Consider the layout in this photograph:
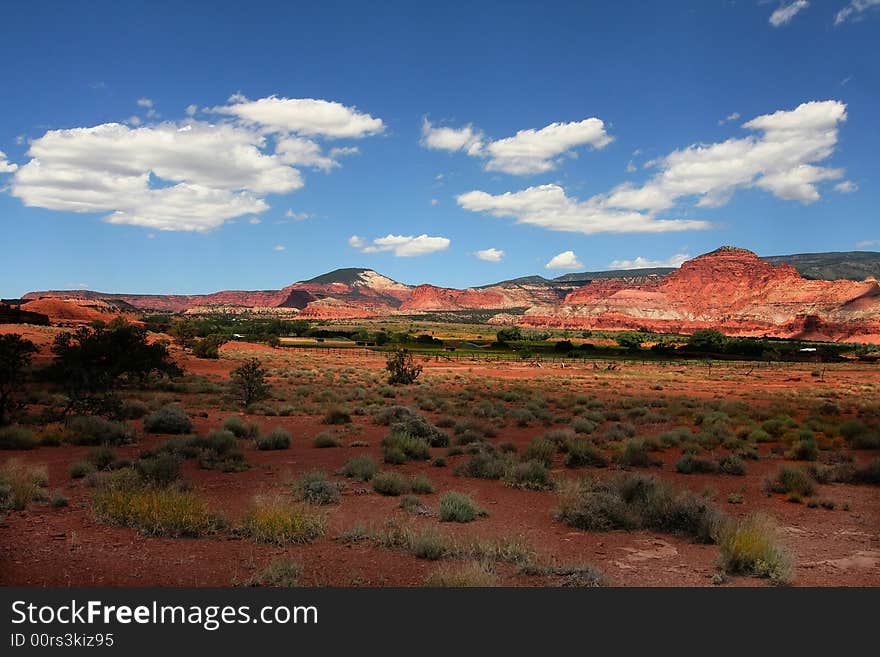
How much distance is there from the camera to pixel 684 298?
193750 mm

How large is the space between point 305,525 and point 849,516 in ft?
34.0

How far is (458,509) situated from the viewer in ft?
33.3

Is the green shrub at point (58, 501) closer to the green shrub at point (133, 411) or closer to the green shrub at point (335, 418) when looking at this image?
the green shrub at point (133, 411)

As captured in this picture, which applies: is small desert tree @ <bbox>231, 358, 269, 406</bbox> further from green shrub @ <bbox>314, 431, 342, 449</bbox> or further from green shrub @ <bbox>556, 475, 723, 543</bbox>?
green shrub @ <bbox>556, 475, 723, 543</bbox>

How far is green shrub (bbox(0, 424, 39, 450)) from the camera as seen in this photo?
15.2m

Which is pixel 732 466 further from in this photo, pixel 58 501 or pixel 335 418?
pixel 58 501

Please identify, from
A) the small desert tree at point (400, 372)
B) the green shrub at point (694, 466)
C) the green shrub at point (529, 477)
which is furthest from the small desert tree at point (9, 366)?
the small desert tree at point (400, 372)

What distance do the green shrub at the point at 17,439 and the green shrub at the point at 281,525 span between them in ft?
33.3

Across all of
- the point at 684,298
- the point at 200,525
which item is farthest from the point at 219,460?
the point at 684,298

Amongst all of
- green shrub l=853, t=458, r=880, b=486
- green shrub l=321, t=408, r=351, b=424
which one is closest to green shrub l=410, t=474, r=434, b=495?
green shrub l=853, t=458, r=880, b=486

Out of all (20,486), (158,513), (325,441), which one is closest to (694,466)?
(325,441)

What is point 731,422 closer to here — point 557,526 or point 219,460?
point 557,526

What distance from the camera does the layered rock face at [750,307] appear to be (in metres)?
136

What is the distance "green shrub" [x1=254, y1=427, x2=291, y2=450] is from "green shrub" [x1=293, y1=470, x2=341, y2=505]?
19.0 ft
